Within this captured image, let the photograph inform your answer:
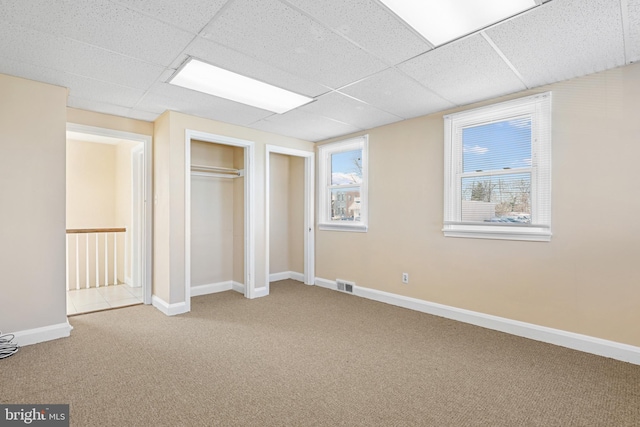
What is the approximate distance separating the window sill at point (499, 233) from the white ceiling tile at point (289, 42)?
1984 millimetres

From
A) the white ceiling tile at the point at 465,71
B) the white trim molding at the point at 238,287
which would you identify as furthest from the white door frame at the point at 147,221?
the white ceiling tile at the point at 465,71

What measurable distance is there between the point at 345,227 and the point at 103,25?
3.59 meters

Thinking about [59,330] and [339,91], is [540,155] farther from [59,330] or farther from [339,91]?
[59,330]

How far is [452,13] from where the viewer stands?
1913 millimetres

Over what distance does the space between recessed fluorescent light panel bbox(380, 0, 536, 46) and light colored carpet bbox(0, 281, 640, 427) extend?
242 centimetres

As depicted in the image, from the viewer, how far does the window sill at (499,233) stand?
9.70ft

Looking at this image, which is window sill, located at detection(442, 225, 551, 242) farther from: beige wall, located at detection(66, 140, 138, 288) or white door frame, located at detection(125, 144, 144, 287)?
beige wall, located at detection(66, 140, 138, 288)

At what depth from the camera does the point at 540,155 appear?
2.96 m

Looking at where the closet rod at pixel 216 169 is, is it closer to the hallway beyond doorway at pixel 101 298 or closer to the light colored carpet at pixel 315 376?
the hallway beyond doorway at pixel 101 298

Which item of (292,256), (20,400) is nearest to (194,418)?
(20,400)

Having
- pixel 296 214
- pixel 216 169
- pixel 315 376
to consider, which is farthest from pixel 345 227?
pixel 315 376

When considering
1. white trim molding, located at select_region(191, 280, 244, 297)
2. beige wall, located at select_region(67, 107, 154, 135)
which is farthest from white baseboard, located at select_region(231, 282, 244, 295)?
beige wall, located at select_region(67, 107, 154, 135)

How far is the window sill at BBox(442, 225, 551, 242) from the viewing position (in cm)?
296

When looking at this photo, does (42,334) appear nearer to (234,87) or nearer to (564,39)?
(234,87)
